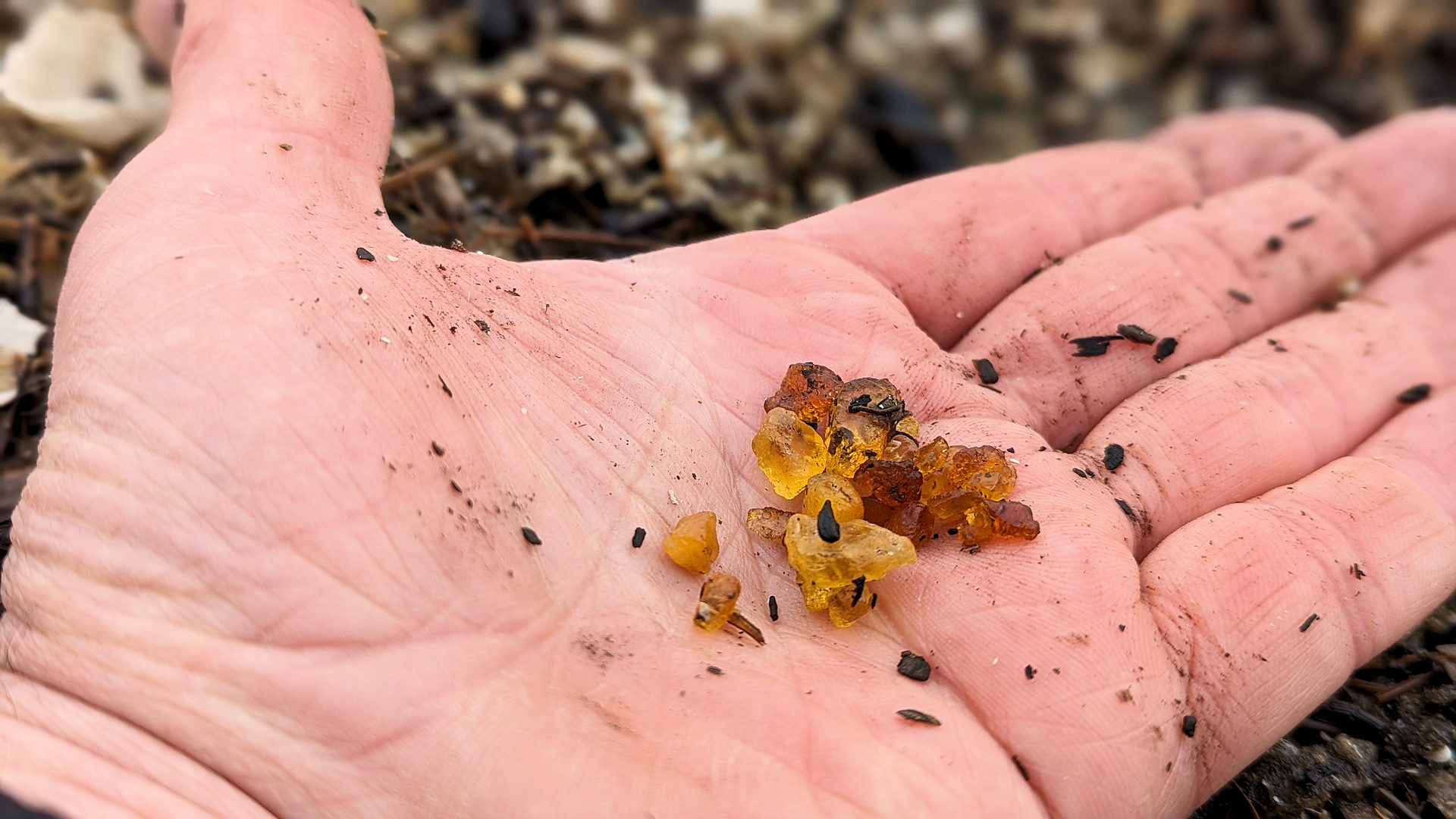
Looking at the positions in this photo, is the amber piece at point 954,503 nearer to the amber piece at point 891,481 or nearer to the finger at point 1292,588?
the amber piece at point 891,481

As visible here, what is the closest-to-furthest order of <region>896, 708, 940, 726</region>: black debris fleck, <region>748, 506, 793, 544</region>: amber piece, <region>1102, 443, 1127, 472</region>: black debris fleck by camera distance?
<region>896, 708, 940, 726</region>: black debris fleck
<region>748, 506, 793, 544</region>: amber piece
<region>1102, 443, 1127, 472</region>: black debris fleck

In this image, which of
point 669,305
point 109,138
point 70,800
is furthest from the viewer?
point 109,138

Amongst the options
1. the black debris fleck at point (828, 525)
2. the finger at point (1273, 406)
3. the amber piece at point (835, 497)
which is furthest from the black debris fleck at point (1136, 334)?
the black debris fleck at point (828, 525)

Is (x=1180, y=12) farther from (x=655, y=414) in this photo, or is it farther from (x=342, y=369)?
(x=342, y=369)

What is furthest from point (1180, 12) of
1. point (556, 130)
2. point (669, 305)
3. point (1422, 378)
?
point (669, 305)

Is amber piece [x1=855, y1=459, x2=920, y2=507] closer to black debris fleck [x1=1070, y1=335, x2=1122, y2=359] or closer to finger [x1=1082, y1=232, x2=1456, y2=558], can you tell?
finger [x1=1082, y1=232, x2=1456, y2=558]

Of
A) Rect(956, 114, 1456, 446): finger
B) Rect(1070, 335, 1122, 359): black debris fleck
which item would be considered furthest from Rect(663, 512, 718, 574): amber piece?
Rect(1070, 335, 1122, 359): black debris fleck
